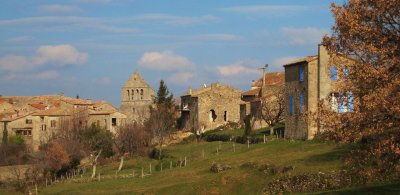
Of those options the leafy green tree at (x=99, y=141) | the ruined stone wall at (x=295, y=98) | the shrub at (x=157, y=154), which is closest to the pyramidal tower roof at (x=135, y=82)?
the leafy green tree at (x=99, y=141)

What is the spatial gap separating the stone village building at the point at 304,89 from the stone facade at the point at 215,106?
33.9 meters

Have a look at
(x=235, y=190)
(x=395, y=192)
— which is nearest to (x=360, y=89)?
(x=395, y=192)

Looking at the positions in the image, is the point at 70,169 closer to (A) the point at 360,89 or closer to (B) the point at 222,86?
(B) the point at 222,86

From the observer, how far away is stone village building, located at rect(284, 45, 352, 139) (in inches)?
2122

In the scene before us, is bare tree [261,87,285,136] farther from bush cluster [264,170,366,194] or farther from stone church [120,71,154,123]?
stone church [120,71,154,123]

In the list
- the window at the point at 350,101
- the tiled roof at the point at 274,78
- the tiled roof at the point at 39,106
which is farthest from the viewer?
the tiled roof at the point at 39,106

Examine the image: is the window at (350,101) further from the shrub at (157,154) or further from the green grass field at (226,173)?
the shrub at (157,154)

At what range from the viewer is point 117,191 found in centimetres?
4844

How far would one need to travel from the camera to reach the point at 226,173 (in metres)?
45.0

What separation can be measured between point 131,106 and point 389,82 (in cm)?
11381

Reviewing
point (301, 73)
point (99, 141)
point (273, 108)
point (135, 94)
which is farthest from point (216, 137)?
point (135, 94)

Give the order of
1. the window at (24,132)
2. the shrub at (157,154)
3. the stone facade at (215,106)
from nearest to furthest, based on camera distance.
→ the shrub at (157,154) < the stone facade at (215,106) < the window at (24,132)

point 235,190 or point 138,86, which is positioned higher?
point 138,86

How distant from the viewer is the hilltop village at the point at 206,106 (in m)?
54.7
